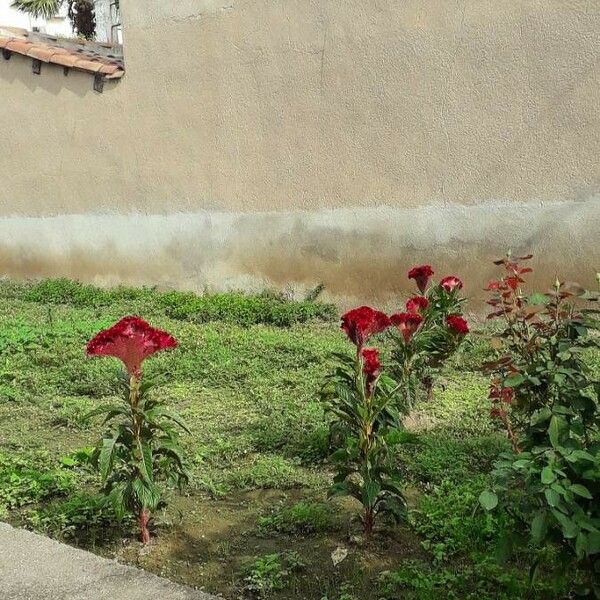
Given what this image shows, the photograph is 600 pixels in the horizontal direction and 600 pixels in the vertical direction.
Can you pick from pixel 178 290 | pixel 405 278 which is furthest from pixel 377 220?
pixel 178 290

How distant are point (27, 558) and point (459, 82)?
5220 millimetres

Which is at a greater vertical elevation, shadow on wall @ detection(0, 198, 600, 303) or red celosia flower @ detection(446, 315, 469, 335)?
shadow on wall @ detection(0, 198, 600, 303)

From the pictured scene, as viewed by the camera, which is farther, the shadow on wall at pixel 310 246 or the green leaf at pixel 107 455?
the shadow on wall at pixel 310 246

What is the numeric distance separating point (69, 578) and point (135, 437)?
575 millimetres

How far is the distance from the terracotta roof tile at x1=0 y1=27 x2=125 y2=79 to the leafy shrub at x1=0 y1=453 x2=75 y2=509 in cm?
625

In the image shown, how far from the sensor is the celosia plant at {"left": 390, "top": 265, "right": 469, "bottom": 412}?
4.50m

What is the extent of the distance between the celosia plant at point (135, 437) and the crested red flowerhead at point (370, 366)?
78 centimetres

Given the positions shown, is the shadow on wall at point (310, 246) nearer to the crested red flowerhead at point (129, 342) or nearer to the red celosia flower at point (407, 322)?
the red celosia flower at point (407, 322)

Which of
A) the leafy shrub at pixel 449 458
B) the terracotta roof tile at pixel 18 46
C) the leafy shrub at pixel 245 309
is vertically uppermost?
the terracotta roof tile at pixel 18 46

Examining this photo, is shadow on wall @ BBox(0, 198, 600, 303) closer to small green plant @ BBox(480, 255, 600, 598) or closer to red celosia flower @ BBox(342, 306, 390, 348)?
red celosia flower @ BBox(342, 306, 390, 348)

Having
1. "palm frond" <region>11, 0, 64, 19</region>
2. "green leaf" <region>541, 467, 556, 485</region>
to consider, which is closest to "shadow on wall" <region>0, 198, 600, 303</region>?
"green leaf" <region>541, 467, 556, 485</region>

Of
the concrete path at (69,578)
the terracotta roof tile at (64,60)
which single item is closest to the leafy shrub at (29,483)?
the concrete path at (69,578)

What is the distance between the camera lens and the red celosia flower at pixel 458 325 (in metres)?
4.61

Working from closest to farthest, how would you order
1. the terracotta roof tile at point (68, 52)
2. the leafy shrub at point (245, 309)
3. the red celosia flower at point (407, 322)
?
the red celosia flower at point (407, 322) < the leafy shrub at point (245, 309) < the terracotta roof tile at point (68, 52)
